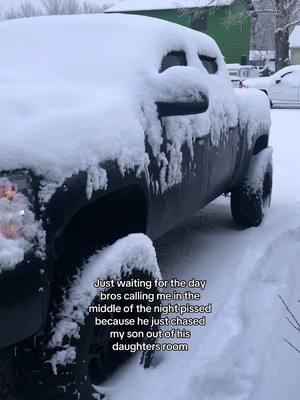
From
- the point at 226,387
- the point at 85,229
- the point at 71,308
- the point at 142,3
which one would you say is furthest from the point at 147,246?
the point at 142,3

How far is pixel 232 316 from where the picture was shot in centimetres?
330

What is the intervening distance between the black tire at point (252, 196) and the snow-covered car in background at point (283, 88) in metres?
15.4

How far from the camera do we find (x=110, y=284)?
228cm

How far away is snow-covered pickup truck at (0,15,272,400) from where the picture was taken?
6.31ft

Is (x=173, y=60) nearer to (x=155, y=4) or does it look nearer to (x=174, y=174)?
(x=174, y=174)

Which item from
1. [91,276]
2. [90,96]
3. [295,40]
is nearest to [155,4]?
[295,40]

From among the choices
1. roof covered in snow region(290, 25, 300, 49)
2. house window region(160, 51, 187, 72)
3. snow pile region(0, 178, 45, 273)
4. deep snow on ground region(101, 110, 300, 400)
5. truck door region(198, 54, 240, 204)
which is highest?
house window region(160, 51, 187, 72)

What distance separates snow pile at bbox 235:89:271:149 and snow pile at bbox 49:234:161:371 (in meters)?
2.45

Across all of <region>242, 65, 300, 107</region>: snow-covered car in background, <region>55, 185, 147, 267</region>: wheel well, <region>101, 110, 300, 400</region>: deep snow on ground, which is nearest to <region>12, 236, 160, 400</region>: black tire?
<region>55, 185, 147, 267</region>: wheel well

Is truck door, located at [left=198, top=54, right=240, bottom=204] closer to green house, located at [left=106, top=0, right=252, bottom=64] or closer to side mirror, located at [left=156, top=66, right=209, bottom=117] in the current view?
side mirror, located at [left=156, top=66, right=209, bottom=117]

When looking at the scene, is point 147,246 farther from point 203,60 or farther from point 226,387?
point 203,60

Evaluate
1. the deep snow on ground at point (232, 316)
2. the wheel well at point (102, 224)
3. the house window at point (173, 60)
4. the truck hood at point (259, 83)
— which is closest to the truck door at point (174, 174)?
the house window at point (173, 60)

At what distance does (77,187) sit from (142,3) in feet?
133

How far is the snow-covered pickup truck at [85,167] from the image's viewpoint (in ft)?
6.31
